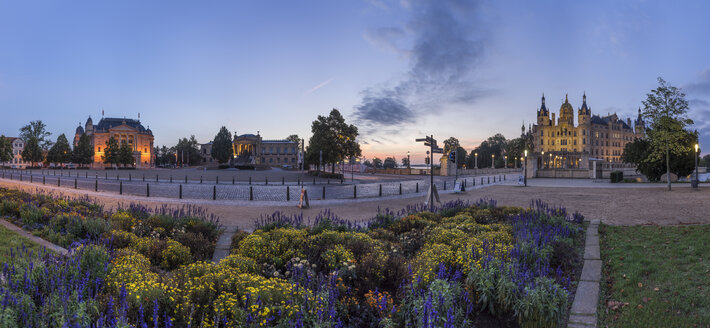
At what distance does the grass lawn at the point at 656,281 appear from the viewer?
13.7 feet

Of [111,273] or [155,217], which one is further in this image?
[155,217]

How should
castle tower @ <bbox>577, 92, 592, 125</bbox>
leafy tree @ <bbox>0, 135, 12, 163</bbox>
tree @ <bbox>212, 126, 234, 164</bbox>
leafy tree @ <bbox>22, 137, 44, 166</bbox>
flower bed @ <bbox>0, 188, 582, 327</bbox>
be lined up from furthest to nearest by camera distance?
castle tower @ <bbox>577, 92, 592, 125</bbox>
tree @ <bbox>212, 126, 234, 164</bbox>
leafy tree @ <bbox>22, 137, 44, 166</bbox>
leafy tree @ <bbox>0, 135, 12, 163</bbox>
flower bed @ <bbox>0, 188, 582, 327</bbox>

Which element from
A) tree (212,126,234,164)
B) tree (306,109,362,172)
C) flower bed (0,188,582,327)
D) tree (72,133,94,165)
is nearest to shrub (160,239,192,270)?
flower bed (0,188,582,327)

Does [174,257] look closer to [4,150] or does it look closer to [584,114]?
[4,150]

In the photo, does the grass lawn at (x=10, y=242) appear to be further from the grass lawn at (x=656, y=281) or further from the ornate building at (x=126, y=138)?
the ornate building at (x=126, y=138)

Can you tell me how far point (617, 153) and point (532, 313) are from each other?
15811 centimetres

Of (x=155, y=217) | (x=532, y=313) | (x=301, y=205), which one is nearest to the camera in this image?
(x=532, y=313)

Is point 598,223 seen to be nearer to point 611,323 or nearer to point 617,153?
point 611,323

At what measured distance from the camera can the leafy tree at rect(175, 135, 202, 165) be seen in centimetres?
13938

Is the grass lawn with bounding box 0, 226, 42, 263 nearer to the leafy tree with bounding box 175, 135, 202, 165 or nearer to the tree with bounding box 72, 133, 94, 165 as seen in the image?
the tree with bounding box 72, 133, 94, 165

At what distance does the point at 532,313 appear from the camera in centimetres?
392

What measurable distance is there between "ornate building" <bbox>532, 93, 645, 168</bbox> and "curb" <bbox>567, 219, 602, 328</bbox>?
12001 cm

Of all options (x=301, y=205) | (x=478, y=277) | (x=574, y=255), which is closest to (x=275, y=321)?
(x=478, y=277)

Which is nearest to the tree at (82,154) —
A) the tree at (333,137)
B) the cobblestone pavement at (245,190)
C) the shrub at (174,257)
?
the cobblestone pavement at (245,190)
